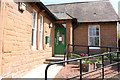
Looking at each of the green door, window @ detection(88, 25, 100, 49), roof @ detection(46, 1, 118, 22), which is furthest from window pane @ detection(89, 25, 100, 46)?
the green door

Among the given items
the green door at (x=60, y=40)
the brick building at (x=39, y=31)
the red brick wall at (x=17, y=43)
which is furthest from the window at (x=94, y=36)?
the red brick wall at (x=17, y=43)

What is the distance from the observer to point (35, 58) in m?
5.19

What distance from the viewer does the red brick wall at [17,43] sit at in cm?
331

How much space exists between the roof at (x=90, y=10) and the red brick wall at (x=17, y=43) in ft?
21.3

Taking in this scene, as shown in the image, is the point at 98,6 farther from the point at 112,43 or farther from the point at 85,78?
the point at 85,78

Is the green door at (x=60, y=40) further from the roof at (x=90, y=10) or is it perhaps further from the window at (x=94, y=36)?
the window at (x=94, y=36)

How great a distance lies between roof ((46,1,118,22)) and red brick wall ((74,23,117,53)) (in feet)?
1.90

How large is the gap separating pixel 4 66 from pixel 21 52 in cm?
101

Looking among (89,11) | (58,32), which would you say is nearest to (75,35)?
(58,32)

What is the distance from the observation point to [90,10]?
36.2ft

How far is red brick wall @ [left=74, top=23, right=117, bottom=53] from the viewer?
30.4 ft

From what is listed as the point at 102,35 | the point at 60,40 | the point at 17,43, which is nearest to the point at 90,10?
the point at 102,35

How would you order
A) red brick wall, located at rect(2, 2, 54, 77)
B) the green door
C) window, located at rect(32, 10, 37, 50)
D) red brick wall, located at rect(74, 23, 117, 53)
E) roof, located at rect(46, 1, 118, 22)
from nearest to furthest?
red brick wall, located at rect(2, 2, 54, 77) < window, located at rect(32, 10, 37, 50) < the green door < red brick wall, located at rect(74, 23, 117, 53) < roof, located at rect(46, 1, 118, 22)

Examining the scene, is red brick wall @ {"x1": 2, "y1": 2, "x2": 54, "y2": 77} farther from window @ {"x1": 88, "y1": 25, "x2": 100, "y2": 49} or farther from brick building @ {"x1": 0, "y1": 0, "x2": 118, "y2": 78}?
window @ {"x1": 88, "y1": 25, "x2": 100, "y2": 49}
